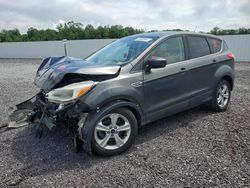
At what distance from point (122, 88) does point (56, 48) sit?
25.1 meters

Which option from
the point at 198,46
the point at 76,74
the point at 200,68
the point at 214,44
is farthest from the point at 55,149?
the point at 214,44

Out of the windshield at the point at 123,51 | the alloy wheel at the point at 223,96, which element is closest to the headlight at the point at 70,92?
the windshield at the point at 123,51

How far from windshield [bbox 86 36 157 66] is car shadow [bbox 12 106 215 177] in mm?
1316

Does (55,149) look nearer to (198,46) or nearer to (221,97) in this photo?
(198,46)

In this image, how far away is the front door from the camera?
12.1 ft

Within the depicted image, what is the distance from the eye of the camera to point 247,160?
10.2ft

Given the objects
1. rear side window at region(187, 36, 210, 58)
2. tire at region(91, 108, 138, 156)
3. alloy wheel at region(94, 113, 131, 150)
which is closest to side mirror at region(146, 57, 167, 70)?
tire at region(91, 108, 138, 156)

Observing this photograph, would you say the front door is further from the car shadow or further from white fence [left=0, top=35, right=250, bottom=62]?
white fence [left=0, top=35, right=250, bottom=62]

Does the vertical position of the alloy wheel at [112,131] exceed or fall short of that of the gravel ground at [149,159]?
it exceeds it

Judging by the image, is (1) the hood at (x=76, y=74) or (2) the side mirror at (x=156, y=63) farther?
(2) the side mirror at (x=156, y=63)

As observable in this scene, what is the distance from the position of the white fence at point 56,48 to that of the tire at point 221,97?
14746 millimetres

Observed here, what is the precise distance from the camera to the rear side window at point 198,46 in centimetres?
440

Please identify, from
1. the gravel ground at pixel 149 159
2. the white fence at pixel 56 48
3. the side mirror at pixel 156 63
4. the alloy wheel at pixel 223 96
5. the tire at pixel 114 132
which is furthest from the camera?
the white fence at pixel 56 48

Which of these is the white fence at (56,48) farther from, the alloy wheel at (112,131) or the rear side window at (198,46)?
the alloy wheel at (112,131)
